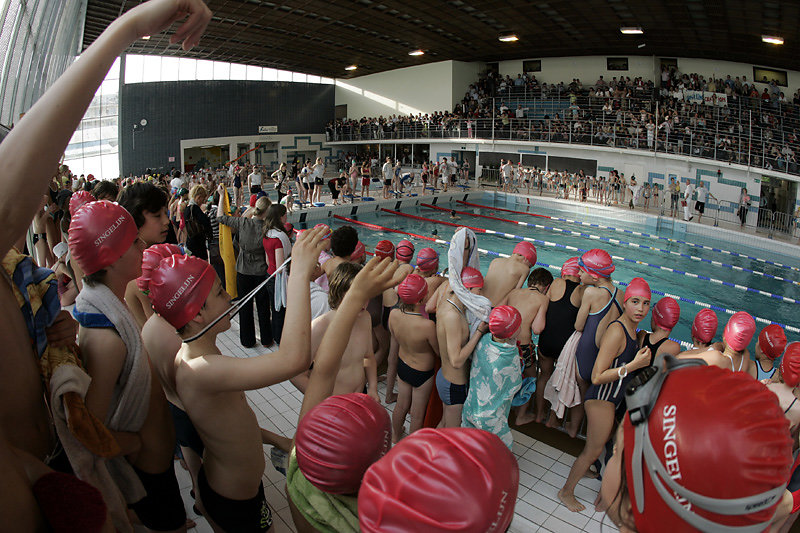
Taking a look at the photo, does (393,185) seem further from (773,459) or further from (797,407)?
(773,459)

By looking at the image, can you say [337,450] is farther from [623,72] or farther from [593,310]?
[623,72]

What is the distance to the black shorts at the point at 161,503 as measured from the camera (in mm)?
1947

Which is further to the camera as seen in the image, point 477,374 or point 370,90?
point 370,90

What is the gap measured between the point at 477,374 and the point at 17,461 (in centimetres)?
251

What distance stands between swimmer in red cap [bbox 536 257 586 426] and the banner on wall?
69.9ft

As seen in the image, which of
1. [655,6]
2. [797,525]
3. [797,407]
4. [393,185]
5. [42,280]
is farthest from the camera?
[393,185]

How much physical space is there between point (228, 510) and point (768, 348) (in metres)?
3.16

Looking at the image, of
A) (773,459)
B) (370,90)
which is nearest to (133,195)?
(773,459)

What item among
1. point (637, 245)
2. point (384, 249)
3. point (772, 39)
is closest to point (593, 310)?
point (384, 249)

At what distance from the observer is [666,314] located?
10.7 feet

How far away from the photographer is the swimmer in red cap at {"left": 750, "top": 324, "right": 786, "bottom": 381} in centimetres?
290

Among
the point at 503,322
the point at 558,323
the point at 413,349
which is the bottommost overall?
the point at 413,349

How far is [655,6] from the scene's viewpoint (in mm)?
15586

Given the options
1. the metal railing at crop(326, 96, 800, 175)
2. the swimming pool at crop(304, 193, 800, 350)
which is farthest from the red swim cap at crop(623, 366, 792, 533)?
the metal railing at crop(326, 96, 800, 175)
